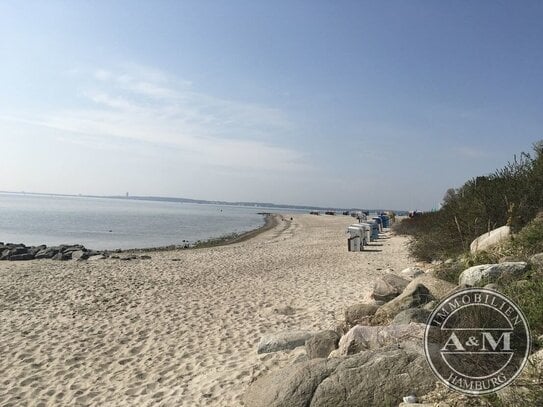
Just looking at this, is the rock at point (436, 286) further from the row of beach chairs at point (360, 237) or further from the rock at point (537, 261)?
the row of beach chairs at point (360, 237)

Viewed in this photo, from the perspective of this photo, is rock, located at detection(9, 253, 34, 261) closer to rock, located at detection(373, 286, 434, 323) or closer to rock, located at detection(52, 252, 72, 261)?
rock, located at detection(52, 252, 72, 261)

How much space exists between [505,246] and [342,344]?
4924 mm

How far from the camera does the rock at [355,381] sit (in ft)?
12.0

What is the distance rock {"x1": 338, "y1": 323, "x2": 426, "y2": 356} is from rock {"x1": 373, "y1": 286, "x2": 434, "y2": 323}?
4.24 feet

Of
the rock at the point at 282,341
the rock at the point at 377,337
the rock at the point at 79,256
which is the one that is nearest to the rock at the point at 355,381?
the rock at the point at 377,337

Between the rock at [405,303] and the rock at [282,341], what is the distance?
1.10m

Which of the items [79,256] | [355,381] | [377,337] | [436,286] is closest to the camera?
[355,381]

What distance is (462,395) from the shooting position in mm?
3266

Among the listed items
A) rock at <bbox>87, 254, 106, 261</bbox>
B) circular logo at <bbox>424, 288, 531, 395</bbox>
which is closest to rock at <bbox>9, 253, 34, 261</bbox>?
rock at <bbox>87, 254, 106, 261</bbox>

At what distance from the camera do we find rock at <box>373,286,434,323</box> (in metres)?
6.14

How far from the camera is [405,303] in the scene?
6.20m

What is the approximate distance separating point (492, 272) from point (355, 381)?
11.3 feet

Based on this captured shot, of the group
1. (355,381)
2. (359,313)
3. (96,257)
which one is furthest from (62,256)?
(355,381)

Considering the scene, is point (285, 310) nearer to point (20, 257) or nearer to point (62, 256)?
point (62, 256)
